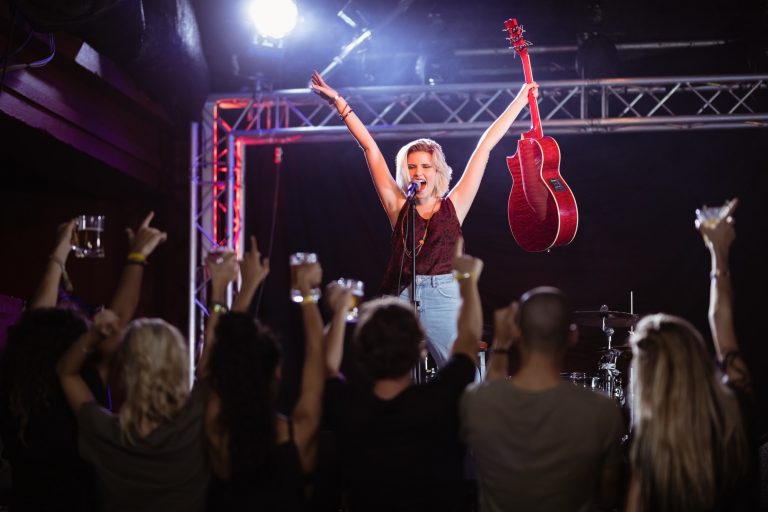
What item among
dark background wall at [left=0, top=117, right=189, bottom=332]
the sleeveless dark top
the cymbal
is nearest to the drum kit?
the cymbal

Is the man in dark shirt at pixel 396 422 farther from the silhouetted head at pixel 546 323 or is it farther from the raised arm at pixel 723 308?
the raised arm at pixel 723 308

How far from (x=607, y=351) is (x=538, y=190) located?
1994 millimetres

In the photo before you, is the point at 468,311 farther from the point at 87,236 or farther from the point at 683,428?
the point at 87,236

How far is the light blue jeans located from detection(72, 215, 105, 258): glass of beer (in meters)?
1.65

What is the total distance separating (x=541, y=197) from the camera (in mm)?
5262

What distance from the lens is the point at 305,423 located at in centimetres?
278

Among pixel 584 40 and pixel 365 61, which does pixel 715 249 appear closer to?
pixel 584 40

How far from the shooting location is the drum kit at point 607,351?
6172 millimetres

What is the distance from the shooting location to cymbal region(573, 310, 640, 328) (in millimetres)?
6152

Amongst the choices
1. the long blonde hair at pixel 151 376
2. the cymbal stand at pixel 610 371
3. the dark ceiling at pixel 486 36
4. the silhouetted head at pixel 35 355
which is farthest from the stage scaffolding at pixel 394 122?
the long blonde hair at pixel 151 376

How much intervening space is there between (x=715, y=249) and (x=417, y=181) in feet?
5.85

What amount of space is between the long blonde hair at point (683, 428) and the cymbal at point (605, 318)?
3.55 meters

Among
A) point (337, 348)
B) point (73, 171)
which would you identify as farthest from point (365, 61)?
point (337, 348)

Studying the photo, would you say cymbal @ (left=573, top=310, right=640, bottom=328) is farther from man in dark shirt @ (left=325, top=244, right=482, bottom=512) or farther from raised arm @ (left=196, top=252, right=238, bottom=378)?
raised arm @ (left=196, top=252, right=238, bottom=378)
